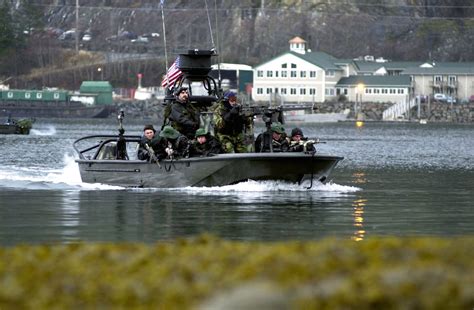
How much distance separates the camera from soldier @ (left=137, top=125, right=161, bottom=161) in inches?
1447

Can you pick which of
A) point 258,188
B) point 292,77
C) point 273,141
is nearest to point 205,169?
point 258,188

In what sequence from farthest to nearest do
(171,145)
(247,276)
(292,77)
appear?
(292,77) → (171,145) → (247,276)

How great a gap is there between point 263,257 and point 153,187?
2476 cm

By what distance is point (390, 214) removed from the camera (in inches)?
1256

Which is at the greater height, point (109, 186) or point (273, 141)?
point (273, 141)

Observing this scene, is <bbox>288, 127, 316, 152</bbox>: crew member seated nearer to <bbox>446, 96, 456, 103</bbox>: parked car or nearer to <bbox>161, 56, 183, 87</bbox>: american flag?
<bbox>161, 56, 183, 87</bbox>: american flag

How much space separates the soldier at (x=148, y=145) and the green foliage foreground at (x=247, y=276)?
22065 mm

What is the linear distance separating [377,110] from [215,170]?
15847 centimetres

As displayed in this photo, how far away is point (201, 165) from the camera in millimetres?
36500

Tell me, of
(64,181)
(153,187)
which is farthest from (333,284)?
(64,181)

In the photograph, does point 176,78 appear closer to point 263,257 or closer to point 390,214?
point 390,214

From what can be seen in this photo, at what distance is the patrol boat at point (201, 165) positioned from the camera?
3584 cm

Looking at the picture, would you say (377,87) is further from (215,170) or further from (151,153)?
(215,170)

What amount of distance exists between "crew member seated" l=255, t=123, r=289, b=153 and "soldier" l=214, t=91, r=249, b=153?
43 cm
